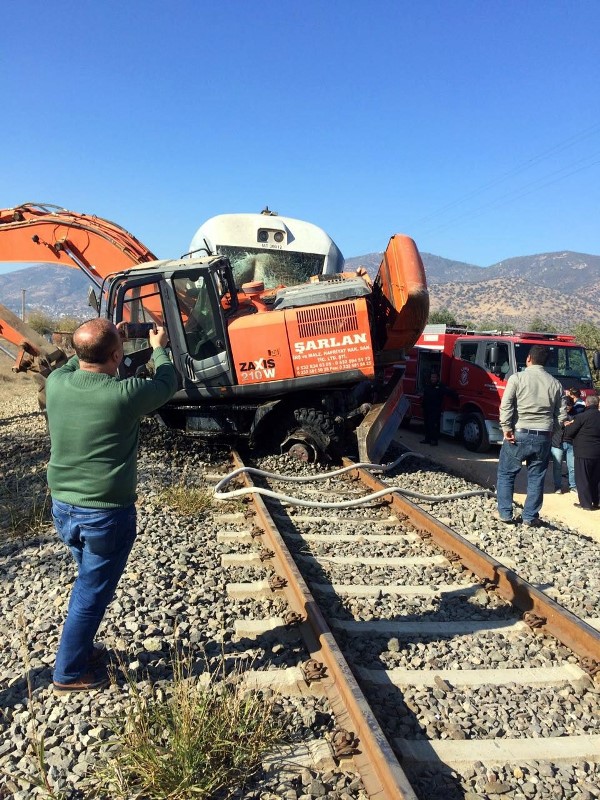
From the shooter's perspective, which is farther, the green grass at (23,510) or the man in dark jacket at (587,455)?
the man in dark jacket at (587,455)

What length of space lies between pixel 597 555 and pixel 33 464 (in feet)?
21.9

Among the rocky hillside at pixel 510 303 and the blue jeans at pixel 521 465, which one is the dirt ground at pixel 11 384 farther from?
the rocky hillside at pixel 510 303

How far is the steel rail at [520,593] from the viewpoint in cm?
350

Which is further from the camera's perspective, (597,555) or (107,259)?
(107,259)

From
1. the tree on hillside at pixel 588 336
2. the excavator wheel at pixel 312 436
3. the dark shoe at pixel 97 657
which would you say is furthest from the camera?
the tree on hillside at pixel 588 336

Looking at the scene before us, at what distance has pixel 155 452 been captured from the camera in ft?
27.5

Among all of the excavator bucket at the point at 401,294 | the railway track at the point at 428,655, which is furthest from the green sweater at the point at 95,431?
the excavator bucket at the point at 401,294

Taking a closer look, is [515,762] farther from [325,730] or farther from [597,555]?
[597,555]

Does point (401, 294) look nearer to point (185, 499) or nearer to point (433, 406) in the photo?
point (185, 499)

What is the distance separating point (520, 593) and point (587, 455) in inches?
184

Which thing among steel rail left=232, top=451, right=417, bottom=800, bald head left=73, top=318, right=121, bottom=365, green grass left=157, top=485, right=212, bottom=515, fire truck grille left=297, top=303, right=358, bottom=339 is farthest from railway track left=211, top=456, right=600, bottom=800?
fire truck grille left=297, top=303, right=358, bottom=339

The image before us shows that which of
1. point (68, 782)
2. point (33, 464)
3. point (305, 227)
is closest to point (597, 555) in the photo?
point (68, 782)

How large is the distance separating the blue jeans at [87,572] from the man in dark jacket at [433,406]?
10013 mm

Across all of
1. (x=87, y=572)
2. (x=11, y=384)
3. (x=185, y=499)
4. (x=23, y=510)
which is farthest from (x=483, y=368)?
(x=11, y=384)
